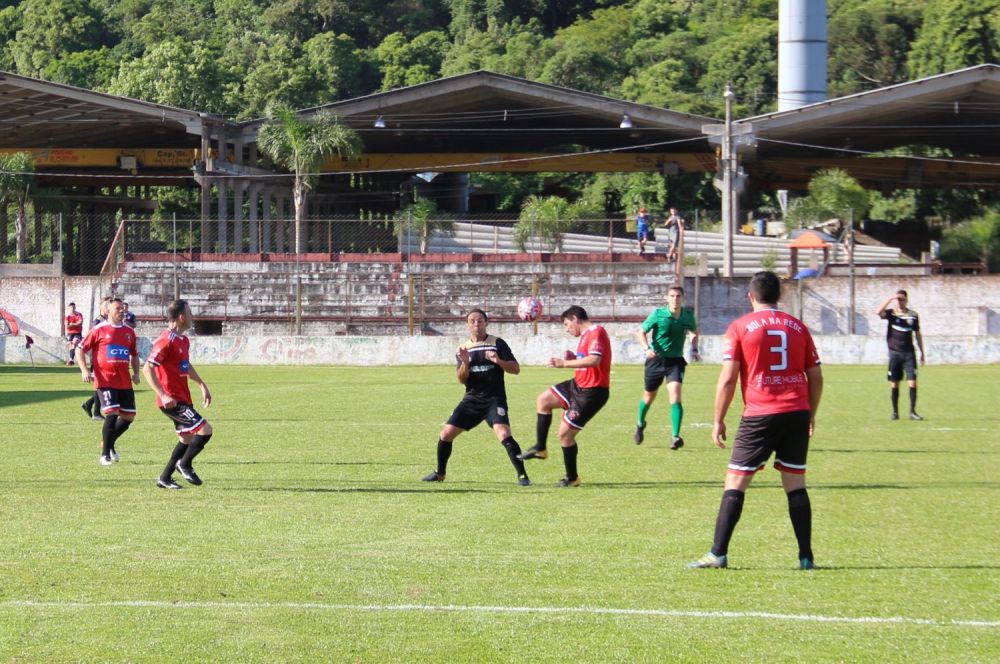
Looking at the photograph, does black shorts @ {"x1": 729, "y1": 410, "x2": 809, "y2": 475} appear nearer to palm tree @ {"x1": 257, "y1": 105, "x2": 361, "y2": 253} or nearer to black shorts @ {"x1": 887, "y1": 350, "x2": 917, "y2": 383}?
black shorts @ {"x1": 887, "y1": 350, "x2": 917, "y2": 383}

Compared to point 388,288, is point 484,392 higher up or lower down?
lower down

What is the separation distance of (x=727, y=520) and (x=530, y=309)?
97.6 feet

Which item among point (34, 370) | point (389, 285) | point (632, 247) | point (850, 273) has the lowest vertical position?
point (34, 370)

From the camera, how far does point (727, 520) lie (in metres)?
8.19

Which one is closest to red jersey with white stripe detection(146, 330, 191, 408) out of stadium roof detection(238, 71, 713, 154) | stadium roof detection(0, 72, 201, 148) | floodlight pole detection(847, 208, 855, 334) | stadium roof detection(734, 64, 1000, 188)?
floodlight pole detection(847, 208, 855, 334)

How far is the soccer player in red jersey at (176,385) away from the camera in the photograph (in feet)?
39.6

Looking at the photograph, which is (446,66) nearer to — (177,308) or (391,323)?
(391,323)

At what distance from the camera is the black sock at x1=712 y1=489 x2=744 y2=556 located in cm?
817

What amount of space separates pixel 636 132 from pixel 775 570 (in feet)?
146

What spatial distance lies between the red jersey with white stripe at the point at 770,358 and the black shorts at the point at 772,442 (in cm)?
6

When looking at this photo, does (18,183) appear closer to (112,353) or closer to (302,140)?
(302,140)

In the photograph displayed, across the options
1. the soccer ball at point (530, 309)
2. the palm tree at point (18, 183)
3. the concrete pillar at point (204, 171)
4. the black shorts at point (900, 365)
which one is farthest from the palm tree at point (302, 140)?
the black shorts at point (900, 365)

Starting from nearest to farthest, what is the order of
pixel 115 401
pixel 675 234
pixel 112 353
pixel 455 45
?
pixel 115 401, pixel 112 353, pixel 675 234, pixel 455 45

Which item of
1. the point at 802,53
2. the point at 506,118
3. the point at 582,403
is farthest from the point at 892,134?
the point at 582,403
